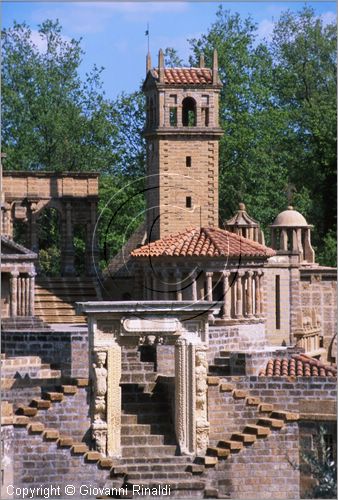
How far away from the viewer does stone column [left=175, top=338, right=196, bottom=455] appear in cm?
6744

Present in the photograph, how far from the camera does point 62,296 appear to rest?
8469 cm

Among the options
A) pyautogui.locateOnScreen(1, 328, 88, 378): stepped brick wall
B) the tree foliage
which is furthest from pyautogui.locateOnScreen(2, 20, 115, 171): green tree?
pyautogui.locateOnScreen(1, 328, 88, 378): stepped brick wall

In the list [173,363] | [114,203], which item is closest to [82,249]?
[114,203]

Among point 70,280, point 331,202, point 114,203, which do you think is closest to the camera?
point 70,280

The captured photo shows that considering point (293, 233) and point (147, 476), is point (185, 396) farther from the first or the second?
point (293, 233)

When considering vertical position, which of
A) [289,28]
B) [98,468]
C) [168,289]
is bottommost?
[98,468]

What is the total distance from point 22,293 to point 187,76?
9.63 metres

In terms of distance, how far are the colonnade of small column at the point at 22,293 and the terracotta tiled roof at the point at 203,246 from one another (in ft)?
11.8

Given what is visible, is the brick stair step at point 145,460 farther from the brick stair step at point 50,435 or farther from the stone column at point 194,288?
the stone column at point 194,288

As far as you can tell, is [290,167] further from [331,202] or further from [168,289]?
[168,289]

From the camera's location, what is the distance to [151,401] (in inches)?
2709

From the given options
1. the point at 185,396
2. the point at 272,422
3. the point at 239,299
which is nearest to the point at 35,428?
the point at 185,396

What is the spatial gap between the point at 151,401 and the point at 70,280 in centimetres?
1814

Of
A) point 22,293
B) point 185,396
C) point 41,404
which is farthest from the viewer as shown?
point 22,293
